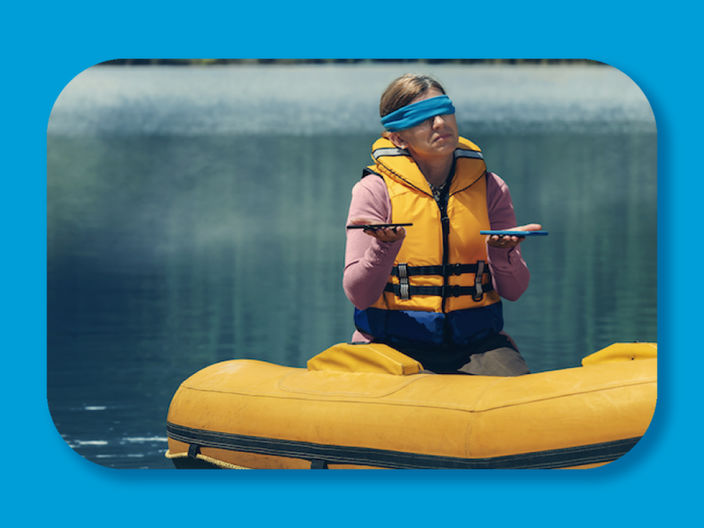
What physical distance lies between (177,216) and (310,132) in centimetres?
60

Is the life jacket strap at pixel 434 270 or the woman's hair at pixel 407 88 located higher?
the woman's hair at pixel 407 88

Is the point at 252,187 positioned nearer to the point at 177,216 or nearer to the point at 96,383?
the point at 177,216

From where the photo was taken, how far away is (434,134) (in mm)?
3789

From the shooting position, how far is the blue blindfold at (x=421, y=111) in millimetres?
3758

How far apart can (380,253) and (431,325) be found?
0.34m

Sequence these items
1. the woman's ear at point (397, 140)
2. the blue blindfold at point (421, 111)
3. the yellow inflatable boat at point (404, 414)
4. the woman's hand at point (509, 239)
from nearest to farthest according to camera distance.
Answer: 1. the yellow inflatable boat at point (404, 414)
2. the woman's hand at point (509, 239)
3. the blue blindfold at point (421, 111)
4. the woman's ear at point (397, 140)

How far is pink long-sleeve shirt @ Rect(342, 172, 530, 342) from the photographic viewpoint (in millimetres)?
3672

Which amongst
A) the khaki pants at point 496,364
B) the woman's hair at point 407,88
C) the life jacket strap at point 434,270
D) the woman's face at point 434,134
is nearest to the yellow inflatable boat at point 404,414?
the khaki pants at point 496,364

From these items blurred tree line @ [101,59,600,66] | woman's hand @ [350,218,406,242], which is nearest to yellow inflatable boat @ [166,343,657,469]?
woman's hand @ [350,218,406,242]

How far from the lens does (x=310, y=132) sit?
4039mm

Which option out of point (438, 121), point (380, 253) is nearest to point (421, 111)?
point (438, 121)

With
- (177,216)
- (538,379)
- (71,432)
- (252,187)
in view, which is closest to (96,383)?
(71,432)

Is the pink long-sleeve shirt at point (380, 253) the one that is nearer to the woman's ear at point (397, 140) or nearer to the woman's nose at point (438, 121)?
the woman's ear at point (397, 140)

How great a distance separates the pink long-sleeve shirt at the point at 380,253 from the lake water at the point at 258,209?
94 millimetres
